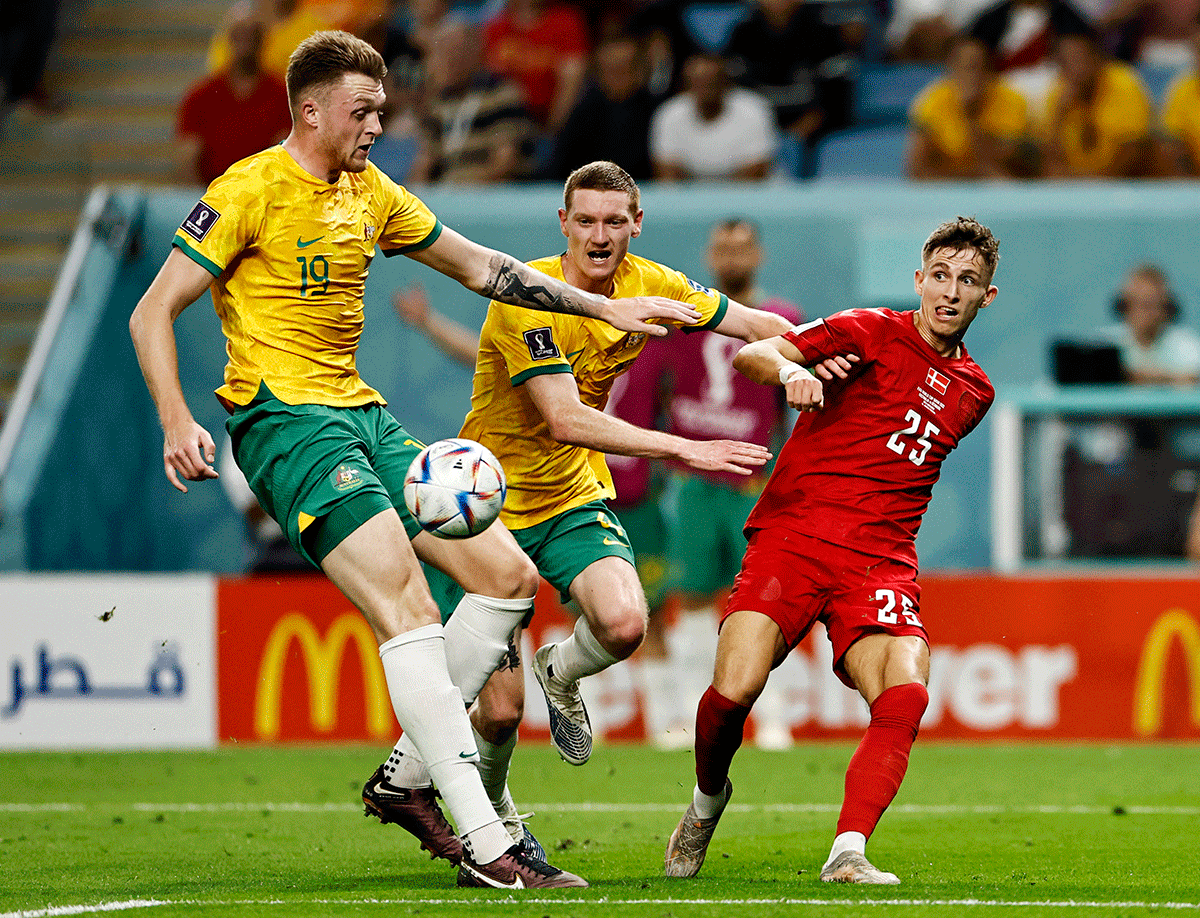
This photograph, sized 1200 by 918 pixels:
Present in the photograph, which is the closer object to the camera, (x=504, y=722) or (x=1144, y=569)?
(x=504, y=722)

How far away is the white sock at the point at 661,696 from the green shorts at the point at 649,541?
0.37m

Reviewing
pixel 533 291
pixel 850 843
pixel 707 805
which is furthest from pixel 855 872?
pixel 533 291

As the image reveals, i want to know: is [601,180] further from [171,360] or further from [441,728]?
[441,728]

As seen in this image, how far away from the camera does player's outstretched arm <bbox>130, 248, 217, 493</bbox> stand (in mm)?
4805

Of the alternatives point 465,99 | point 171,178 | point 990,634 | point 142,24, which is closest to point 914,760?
point 990,634

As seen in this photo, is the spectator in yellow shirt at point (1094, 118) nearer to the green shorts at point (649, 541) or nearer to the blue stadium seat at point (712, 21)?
the blue stadium seat at point (712, 21)

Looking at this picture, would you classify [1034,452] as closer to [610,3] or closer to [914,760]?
[914,760]

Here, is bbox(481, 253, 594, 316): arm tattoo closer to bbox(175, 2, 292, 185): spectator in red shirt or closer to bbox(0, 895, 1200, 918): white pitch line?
bbox(0, 895, 1200, 918): white pitch line

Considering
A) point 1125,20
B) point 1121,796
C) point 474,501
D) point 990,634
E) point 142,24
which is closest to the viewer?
point 474,501

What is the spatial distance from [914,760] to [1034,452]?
2688mm

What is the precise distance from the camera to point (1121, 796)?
781cm

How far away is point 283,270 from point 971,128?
8.25m

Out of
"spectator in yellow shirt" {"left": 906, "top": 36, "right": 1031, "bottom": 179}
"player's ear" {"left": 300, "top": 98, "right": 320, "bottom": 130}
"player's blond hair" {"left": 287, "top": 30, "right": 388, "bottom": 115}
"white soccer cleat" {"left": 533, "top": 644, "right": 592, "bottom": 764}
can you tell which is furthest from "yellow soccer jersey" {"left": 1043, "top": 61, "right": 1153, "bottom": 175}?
"player's ear" {"left": 300, "top": 98, "right": 320, "bottom": 130}

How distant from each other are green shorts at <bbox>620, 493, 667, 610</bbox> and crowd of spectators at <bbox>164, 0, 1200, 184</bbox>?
11.1 ft
